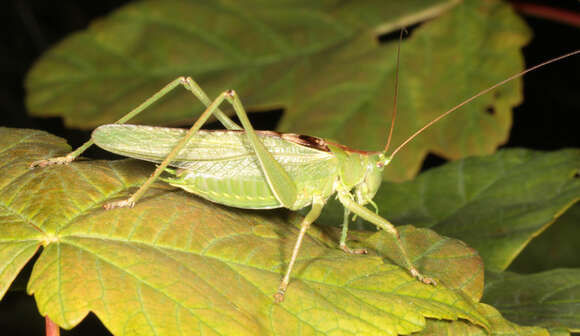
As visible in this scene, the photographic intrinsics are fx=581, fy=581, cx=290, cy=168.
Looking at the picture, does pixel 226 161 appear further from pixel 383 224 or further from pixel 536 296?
pixel 536 296

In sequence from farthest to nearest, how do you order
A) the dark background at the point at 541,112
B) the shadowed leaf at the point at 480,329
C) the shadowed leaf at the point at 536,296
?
the dark background at the point at 541,112 → the shadowed leaf at the point at 536,296 → the shadowed leaf at the point at 480,329

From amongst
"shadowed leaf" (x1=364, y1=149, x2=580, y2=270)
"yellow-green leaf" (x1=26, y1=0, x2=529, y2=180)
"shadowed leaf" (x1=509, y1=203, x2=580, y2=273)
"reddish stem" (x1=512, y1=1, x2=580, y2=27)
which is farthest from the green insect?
"reddish stem" (x1=512, y1=1, x2=580, y2=27)

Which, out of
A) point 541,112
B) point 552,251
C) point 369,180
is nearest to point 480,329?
point 369,180

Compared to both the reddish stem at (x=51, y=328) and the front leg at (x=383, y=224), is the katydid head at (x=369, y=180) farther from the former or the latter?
the reddish stem at (x=51, y=328)

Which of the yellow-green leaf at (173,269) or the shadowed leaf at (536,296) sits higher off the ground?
the shadowed leaf at (536,296)

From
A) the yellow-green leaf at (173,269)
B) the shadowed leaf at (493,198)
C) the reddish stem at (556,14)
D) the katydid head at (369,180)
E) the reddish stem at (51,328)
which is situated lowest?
the reddish stem at (51,328)

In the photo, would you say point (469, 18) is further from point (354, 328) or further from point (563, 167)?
point (354, 328)

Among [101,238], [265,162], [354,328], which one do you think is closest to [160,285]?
[101,238]

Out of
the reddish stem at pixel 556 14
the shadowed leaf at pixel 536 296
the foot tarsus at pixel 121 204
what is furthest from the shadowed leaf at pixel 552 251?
the foot tarsus at pixel 121 204
